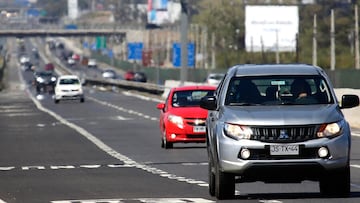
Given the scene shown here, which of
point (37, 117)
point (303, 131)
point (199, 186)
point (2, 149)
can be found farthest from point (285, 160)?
point (37, 117)

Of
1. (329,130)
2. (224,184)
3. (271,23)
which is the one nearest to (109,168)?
(224,184)

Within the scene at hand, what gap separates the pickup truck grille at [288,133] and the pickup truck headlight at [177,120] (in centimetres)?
1443

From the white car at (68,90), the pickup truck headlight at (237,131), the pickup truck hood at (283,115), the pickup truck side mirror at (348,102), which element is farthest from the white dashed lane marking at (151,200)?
the white car at (68,90)

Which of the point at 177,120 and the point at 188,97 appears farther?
the point at 188,97

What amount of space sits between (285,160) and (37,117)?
39072mm

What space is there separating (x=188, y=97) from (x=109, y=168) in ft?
27.0

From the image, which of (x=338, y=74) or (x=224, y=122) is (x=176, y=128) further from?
(x=338, y=74)

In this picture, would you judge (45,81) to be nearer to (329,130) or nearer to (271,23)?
(271,23)

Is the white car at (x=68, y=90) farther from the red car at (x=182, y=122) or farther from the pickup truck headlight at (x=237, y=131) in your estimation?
the pickup truck headlight at (x=237, y=131)

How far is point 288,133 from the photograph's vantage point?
17.1 m

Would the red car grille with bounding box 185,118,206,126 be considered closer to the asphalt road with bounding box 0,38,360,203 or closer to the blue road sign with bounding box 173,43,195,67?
the asphalt road with bounding box 0,38,360,203

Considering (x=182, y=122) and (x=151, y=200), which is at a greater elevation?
(x=151, y=200)

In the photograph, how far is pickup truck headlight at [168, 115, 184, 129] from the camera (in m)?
31.6

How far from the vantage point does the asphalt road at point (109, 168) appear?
18688mm
